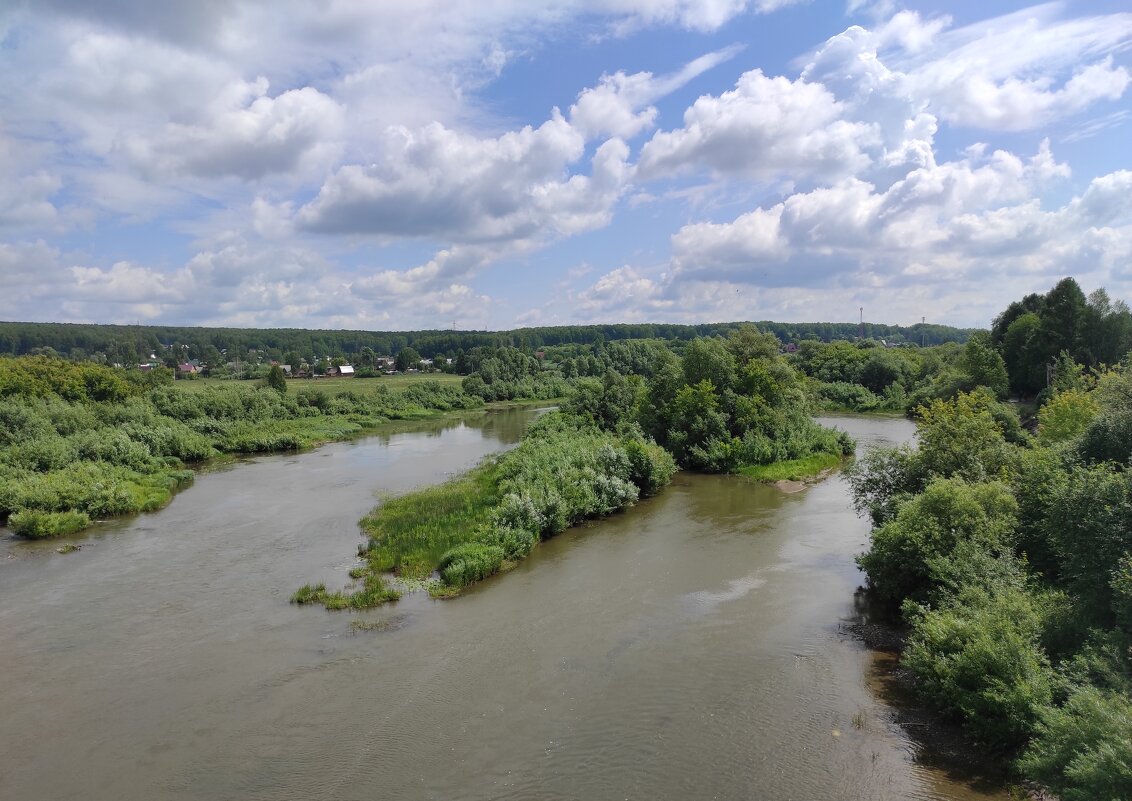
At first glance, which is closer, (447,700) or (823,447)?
(447,700)

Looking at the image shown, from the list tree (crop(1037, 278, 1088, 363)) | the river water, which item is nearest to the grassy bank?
the river water

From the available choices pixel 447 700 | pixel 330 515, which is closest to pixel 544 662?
pixel 447 700

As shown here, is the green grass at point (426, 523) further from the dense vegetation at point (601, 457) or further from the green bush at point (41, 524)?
the green bush at point (41, 524)

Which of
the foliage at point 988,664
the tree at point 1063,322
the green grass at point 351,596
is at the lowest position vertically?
the green grass at point 351,596

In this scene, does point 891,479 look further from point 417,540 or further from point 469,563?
point 417,540

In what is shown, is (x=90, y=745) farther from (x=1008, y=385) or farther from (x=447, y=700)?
(x=1008, y=385)

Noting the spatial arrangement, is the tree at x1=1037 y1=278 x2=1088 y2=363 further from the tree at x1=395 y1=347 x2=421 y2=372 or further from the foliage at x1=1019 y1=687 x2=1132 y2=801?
the tree at x1=395 y1=347 x2=421 y2=372

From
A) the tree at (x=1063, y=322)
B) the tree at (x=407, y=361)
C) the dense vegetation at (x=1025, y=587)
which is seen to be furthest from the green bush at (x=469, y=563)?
the tree at (x=407, y=361)
